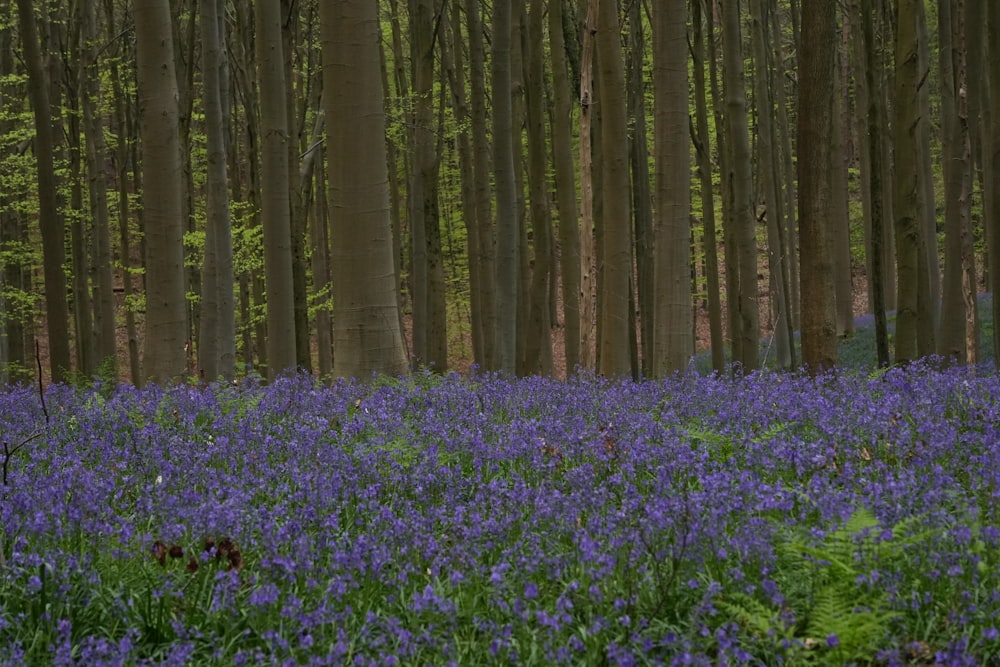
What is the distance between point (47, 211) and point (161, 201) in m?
2.99

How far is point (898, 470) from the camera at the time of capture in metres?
4.60

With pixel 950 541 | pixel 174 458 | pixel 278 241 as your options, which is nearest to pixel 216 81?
pixel 278 241

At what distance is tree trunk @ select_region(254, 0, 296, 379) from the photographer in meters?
13.2

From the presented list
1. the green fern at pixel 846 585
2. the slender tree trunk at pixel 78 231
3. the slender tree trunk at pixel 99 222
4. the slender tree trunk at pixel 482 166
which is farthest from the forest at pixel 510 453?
the slender tree trunk at pixel 78 231

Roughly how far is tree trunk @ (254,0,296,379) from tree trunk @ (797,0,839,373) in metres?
7.12

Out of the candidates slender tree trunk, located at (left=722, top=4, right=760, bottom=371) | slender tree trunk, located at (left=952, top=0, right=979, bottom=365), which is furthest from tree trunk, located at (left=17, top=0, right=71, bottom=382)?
slender tree trunk, located at (left=952, top=0, right=979, bottom=365)

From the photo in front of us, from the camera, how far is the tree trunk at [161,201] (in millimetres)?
10578

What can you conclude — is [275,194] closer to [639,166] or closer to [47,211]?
[47,211]

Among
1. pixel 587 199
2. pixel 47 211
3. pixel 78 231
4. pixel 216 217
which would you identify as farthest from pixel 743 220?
pixel 78 231

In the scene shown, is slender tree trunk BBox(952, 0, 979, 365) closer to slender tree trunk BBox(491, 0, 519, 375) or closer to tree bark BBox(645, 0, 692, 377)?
tree bark BBox(645, 0, 692, 377)

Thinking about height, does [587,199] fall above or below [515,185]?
below

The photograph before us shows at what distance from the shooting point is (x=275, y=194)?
1324cm

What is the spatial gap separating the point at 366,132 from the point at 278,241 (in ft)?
16.8

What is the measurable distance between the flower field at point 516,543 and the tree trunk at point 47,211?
24.5 feet
